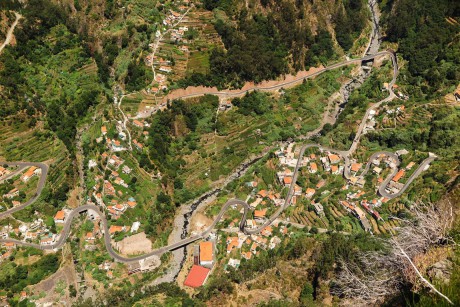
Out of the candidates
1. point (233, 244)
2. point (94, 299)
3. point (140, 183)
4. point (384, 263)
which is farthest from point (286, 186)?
point (384, 263)

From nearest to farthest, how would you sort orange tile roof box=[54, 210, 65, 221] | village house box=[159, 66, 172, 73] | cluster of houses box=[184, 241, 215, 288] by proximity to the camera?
cluster of houses box=[184, 241, 215, 288] → orange tile roof box=[54, 210, 65, 221] → village house box=[159, 66, 172, 73]

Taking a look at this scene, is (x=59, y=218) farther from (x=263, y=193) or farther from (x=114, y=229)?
(x=263, y=193)

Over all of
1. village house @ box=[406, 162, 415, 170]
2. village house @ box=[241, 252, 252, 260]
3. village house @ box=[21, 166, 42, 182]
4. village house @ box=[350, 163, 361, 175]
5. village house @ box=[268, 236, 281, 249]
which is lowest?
village house @ box=[241, 252, 252, 260]

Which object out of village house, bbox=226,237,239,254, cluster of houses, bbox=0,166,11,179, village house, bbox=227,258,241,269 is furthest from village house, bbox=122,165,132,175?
village house, bbox=227,258,241,269

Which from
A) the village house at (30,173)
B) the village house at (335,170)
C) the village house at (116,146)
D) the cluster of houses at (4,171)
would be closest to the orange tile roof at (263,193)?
the village house at (335,170)

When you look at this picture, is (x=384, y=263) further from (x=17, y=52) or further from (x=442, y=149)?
(x=17, y=52)

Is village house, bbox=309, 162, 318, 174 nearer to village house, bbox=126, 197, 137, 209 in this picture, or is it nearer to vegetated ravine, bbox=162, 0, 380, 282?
vegetated ravine, bbox=162, 0, 380, 282
